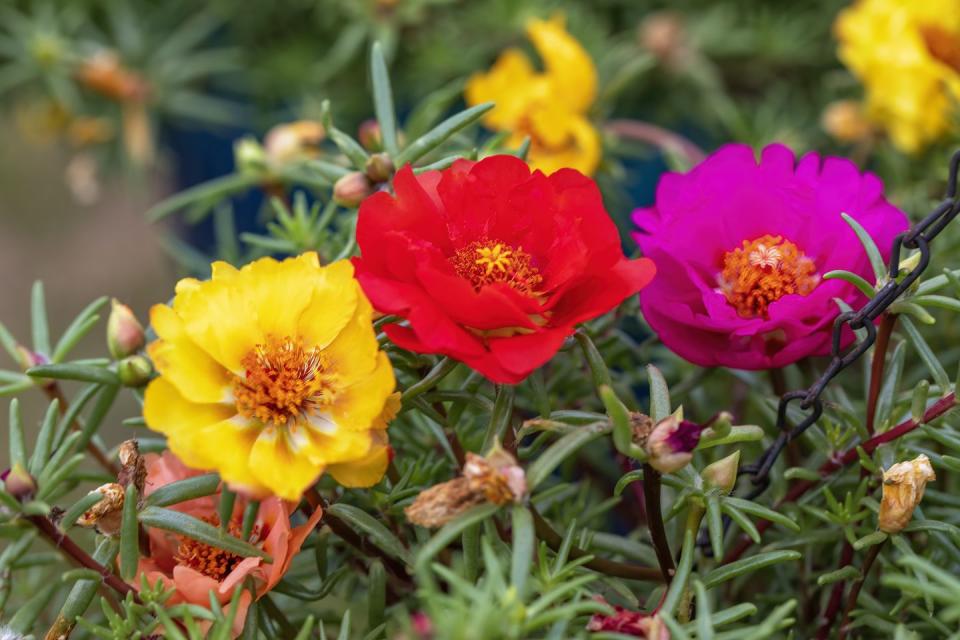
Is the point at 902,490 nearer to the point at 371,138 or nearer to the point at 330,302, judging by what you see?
the point at 330,302

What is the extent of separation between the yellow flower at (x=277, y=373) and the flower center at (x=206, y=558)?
96 mm

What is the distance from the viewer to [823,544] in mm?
686

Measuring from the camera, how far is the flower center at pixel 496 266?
56cm

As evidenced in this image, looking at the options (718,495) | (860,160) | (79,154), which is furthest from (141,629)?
(79,154)

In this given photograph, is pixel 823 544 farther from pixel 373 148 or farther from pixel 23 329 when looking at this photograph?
pixel 23 329

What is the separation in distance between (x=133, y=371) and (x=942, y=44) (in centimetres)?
83

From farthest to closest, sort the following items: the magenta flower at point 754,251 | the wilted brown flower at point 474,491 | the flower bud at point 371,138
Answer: the flower bud at point 371,138, the magenta flower at point 754,251, the wilted brown flower at point 474,491

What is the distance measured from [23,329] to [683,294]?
5.33 ft

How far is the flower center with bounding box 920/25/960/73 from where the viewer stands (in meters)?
0.98

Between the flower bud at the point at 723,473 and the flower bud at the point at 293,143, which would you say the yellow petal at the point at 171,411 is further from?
the flower bud at the point at 293,143

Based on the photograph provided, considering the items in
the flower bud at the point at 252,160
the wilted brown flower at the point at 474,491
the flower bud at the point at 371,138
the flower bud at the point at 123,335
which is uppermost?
the flower bud at the point at 252,160

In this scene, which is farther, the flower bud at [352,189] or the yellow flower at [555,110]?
the yellow flower at [555,110]

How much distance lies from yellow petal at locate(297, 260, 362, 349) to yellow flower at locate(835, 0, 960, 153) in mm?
677

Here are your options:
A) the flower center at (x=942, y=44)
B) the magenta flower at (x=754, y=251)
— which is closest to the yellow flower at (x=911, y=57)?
the flower center at (x=942, y=44)
